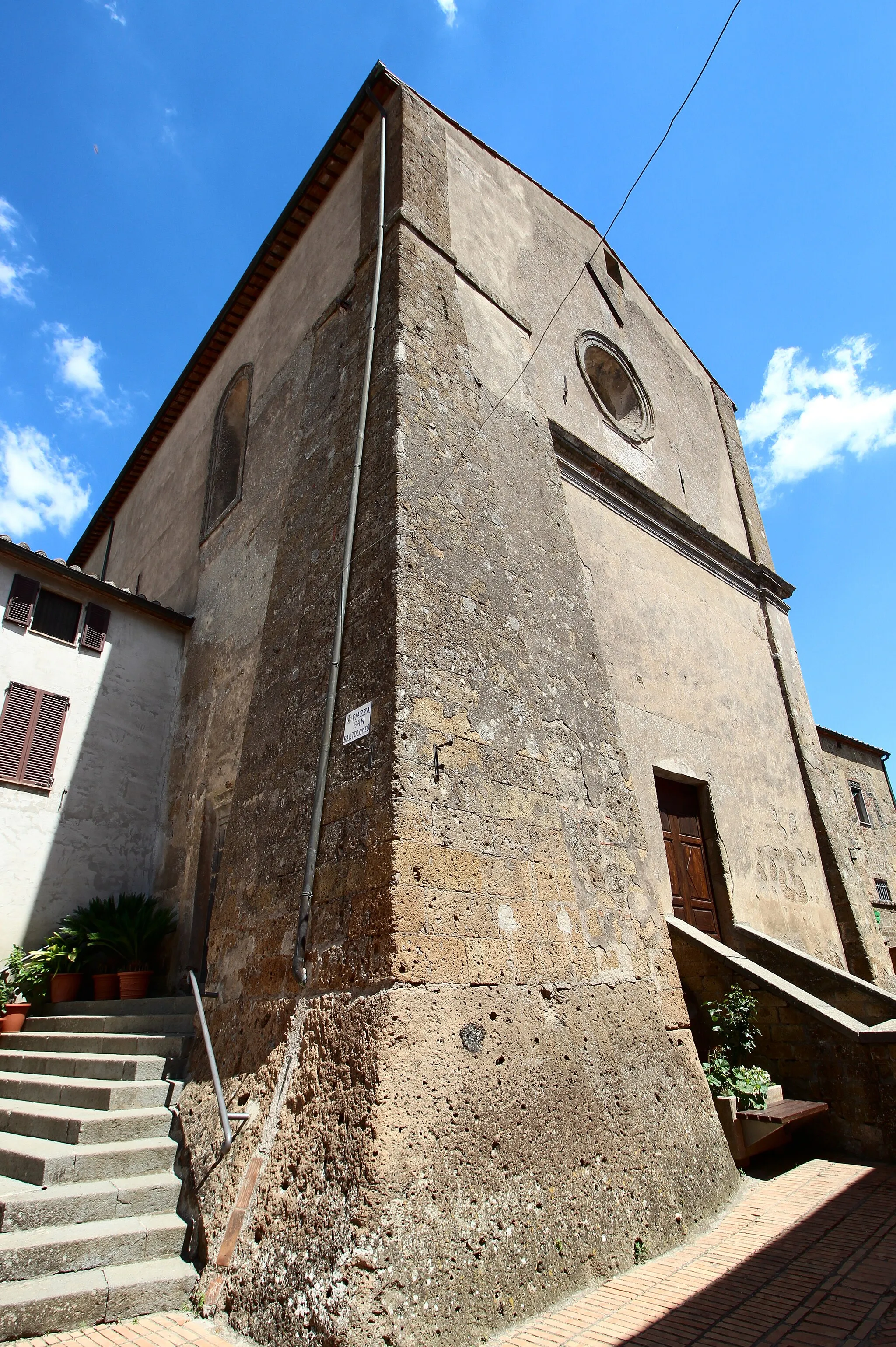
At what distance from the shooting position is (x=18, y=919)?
7.07m

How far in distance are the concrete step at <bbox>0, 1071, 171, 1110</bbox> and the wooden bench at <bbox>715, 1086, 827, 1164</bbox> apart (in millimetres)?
3464

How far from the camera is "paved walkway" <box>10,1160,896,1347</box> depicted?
9.46ft

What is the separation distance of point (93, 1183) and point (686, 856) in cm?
552

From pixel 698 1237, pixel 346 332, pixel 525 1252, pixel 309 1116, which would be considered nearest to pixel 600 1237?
pixel 525 1252

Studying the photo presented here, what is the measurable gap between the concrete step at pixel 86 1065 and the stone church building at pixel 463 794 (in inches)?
15.9

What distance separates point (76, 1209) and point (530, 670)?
374 centimetres

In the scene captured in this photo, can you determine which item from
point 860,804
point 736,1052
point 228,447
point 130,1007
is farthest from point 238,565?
point 860,804

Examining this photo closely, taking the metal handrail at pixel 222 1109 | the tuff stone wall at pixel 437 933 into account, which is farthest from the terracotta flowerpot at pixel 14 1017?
the metal handrail at pixel 222 1109

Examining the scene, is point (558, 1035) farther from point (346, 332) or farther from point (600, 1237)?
point (346, 332)

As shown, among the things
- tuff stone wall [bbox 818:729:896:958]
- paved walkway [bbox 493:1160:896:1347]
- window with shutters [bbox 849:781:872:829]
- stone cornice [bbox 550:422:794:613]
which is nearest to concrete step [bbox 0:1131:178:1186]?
paved walkway [bbox 493:1160:896:1347]

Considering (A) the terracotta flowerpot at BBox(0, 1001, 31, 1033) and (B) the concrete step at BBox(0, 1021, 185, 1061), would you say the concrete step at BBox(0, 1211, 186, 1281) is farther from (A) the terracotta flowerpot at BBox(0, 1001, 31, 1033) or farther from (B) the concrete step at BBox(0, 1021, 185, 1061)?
(A) the terracotta flowerpot at BBox(0, 1001, 31, 1033)

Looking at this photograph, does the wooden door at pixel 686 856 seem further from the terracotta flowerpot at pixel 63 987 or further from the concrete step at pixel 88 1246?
the terracotta flowerpot at pixel 63 987

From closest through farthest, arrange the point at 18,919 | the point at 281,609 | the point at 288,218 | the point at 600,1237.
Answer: the point at 600,1237 → the point at 281,609 → the point at 18,919 → the point at 288,218

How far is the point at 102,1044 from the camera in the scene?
516 centimetres
